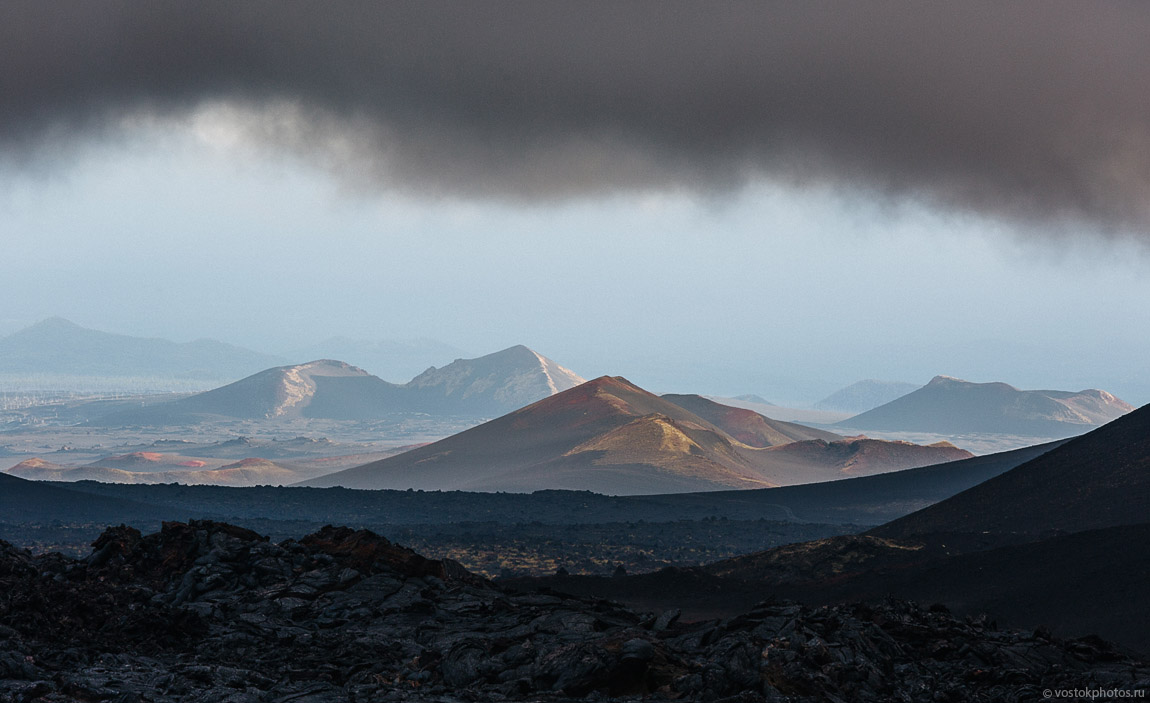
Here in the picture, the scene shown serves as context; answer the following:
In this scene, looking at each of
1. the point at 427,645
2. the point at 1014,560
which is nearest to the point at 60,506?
the point at 1014,560

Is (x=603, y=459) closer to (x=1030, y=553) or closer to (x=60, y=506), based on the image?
(x=60, y=506)

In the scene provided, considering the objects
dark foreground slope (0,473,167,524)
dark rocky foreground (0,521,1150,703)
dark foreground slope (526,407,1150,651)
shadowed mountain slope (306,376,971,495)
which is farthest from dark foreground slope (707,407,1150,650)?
shadowed mountain slope (306,376,971,495)

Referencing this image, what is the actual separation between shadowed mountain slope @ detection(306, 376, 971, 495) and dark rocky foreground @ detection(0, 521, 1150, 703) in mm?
118415

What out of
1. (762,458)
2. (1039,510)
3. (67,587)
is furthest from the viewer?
(762,458)

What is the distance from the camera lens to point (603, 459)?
6319 inches

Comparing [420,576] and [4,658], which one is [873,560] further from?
[4,658]

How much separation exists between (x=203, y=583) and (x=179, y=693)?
32.5 feet

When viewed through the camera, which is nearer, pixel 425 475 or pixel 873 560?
pixel 873 560

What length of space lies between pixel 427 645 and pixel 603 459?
13835cm

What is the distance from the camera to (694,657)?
66.6 ft

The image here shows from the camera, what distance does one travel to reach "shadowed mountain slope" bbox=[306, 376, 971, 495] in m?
154

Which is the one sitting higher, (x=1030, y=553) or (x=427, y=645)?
(x=1030, y=553)

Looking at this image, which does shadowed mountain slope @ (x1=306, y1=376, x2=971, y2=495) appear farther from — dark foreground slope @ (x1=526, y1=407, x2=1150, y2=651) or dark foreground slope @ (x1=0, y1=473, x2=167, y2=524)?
dark foreground slope @ (x1=526, y1=407, x2=1150, y2=651)

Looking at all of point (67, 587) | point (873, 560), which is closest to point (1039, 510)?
point (873, 560)
